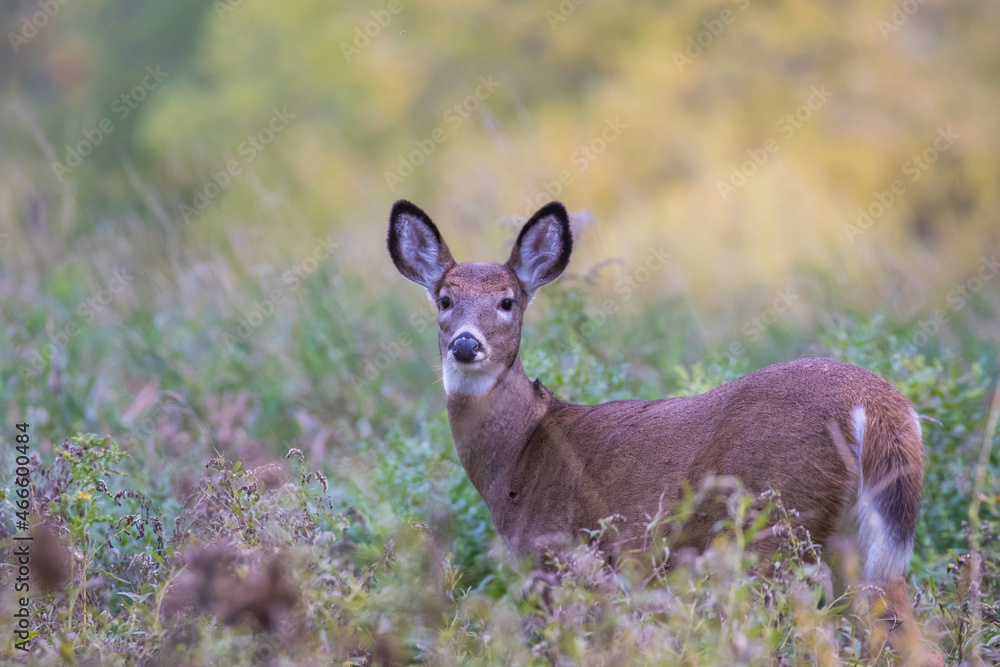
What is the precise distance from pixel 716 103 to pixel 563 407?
10828mm

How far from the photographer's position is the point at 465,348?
4316 millimetres

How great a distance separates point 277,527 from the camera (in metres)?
3.43

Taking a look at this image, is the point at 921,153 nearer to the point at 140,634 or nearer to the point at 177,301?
the point at 177,301
